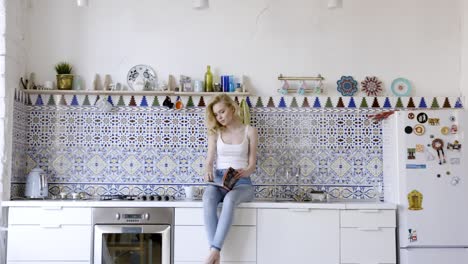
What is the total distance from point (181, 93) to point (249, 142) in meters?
0.69

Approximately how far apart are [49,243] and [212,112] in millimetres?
1441

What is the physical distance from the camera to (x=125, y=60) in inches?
178

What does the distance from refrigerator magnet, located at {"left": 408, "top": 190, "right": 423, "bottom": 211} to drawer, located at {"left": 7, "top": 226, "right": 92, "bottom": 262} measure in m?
2.22

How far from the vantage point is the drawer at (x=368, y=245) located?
12.9 feet

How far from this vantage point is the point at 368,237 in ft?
12.9

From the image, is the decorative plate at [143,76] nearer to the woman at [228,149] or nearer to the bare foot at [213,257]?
the woman at [228,149]

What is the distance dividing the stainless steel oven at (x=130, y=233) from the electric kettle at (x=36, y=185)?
1.84 ft

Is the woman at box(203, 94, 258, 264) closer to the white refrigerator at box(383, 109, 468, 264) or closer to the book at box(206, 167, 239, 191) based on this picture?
the book at box(206, 167, 239, 191)

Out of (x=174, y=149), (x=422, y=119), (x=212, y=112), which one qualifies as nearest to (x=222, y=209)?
(x=212, y=112)

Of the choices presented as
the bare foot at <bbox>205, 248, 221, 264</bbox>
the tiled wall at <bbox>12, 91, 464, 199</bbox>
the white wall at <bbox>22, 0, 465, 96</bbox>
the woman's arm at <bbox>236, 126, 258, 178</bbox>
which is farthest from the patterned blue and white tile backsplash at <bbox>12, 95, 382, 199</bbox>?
the bare foot at <bbox>205, 248, 221, 264</bbox>

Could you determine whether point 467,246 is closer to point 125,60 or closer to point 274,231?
point 274,231

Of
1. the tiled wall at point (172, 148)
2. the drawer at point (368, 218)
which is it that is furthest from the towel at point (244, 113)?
the drawer at point (368, 218)

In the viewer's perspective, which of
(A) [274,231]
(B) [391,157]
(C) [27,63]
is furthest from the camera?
(C) [27,63]

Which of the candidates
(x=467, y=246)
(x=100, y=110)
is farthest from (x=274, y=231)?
(x=100, y=110)
